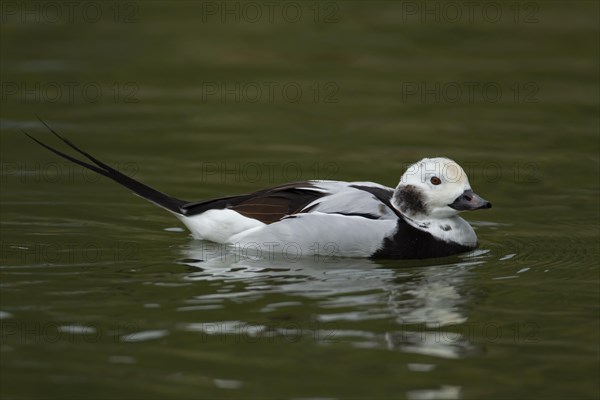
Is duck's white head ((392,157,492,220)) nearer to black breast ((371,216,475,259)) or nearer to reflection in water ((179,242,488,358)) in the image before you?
black breast ((371,216,475,259))

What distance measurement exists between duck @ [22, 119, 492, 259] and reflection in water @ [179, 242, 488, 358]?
13 cm

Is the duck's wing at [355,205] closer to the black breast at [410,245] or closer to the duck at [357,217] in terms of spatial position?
the duck at [357,217]

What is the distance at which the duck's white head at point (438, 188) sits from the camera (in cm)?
968

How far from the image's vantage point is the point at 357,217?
9641mm

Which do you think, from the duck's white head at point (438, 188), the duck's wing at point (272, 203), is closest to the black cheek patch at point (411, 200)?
the duck's white head at point (438, 188)

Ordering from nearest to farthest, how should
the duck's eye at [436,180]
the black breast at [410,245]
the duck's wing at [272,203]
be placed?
the black breast at [410,245]
the duck's eye at [436,180]
the duck's wing at [272,203]

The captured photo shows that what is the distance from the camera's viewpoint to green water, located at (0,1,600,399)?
288 inches

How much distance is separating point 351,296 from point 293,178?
4.07 meters

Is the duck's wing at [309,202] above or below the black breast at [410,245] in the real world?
above

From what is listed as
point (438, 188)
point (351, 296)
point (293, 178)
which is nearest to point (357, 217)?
point (438, 188)

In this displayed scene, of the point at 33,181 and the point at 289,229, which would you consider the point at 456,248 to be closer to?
the point at 289,229

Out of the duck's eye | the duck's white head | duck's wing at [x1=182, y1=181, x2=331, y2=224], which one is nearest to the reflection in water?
duck's wing at [x1=182, y1=181, x2=331, y2=224]

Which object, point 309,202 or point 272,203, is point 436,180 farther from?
point 272,203

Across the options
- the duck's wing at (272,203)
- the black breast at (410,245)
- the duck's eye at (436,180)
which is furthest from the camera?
the duck's wing at (272,203)
